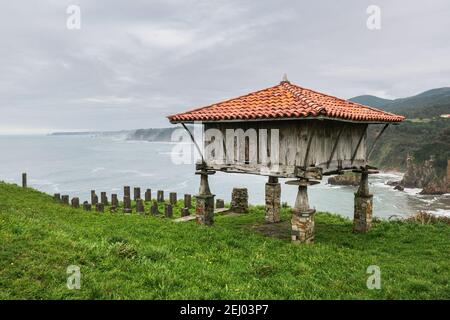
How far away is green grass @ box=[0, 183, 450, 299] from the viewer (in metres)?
6.64

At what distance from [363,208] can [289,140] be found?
528 centimetres

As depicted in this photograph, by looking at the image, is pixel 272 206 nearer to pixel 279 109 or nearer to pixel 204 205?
pixel 204 205

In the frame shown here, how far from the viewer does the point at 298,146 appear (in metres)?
11.2

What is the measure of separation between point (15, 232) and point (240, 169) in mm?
6903

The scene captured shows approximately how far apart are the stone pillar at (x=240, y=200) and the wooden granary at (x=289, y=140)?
203 inches

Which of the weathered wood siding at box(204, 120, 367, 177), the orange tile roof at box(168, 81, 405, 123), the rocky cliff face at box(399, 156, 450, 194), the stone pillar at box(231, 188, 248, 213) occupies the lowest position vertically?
the rocky cliff face at box(399, 156, 450, 194)

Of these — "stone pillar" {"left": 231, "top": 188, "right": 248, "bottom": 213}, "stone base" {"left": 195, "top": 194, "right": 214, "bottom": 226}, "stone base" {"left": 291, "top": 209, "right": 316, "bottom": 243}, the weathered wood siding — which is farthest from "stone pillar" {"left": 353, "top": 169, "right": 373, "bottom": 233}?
"stone pillar" {"left": 231, "top": 188, "right": 248, "bottom": 213}

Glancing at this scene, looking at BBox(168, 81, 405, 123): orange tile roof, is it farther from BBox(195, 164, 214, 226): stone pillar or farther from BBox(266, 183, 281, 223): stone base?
BBox(266, 183, 281, 223): stone base

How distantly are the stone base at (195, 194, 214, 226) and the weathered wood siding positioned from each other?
1.54 m

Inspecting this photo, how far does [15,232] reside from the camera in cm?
884

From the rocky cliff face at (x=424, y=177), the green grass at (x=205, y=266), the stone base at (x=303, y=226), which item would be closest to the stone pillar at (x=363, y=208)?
the green grass at (x=205, y=266)

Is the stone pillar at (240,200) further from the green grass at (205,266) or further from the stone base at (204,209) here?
the green grass at (205,266)
